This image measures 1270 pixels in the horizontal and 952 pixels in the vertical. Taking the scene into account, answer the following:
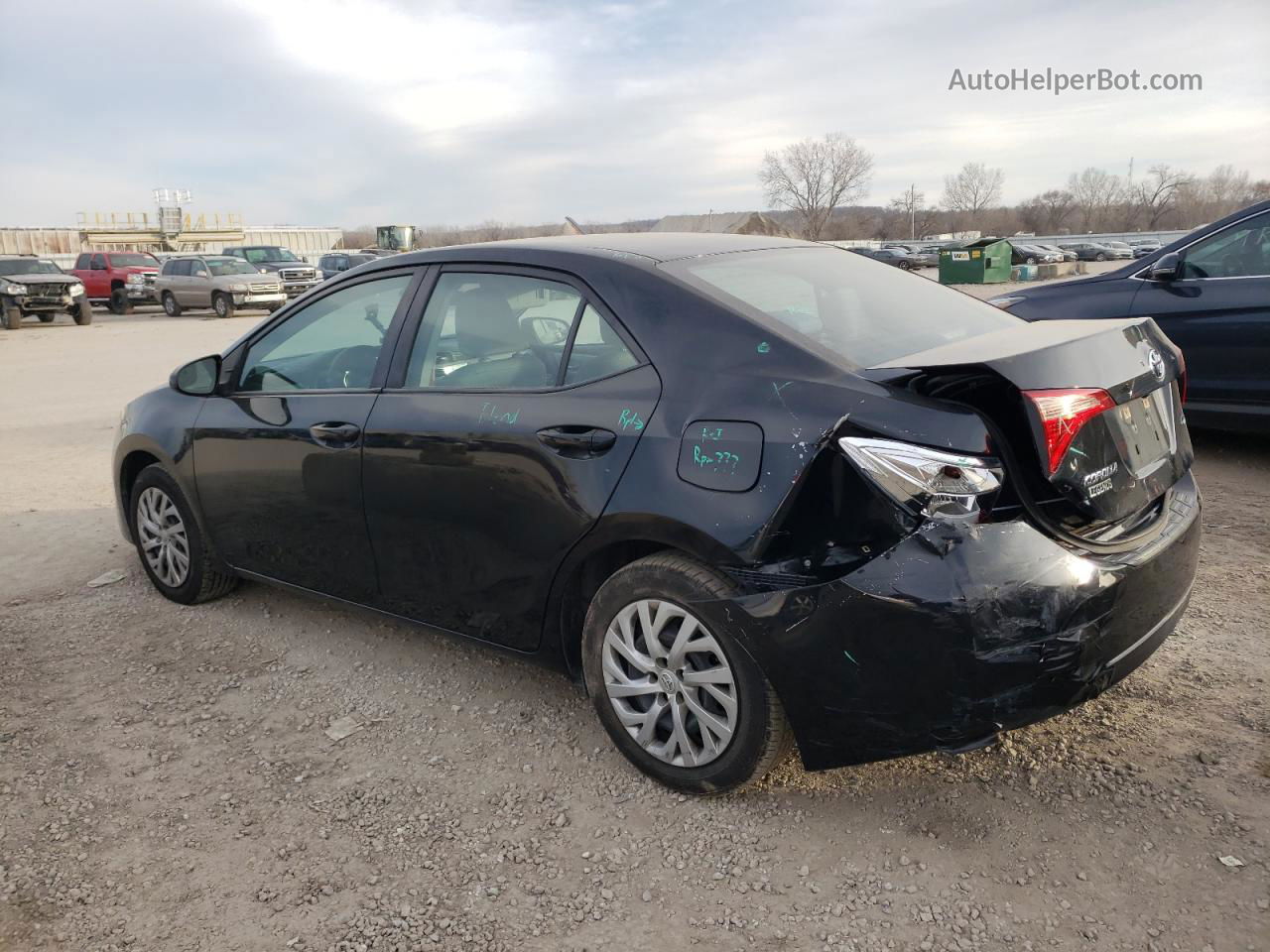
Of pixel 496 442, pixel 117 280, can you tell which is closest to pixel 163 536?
pixel 496 442

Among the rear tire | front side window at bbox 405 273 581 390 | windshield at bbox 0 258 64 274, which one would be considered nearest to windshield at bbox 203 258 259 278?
the rear tire

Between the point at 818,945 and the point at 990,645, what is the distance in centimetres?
81

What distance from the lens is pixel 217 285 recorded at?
26.5 m

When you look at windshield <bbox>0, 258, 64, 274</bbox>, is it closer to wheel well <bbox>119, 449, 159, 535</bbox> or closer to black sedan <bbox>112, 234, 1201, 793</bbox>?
wheel well <bbox>119, 449, 159, 535</bbox>

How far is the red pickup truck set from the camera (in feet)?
96.9

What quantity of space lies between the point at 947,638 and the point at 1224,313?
15.8 ft

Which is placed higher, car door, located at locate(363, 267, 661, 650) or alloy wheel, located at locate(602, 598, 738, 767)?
car door, located at locate(363, 267, 661, 650)

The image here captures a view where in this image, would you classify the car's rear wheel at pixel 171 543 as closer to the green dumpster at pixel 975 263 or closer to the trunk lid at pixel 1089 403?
the trunk lid at pixel 1089 403

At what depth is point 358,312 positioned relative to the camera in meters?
3.74

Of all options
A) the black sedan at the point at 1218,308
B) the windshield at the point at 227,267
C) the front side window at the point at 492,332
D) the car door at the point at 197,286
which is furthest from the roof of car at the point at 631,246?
the windshield at the point at 227,267

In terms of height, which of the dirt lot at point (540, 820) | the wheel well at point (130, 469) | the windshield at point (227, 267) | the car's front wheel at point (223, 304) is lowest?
the dirt lot at point (540, 820)

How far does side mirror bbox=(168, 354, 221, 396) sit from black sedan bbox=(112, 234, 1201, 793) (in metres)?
0.56

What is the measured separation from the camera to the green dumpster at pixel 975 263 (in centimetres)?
3488

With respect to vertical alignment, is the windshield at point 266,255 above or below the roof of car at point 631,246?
above
